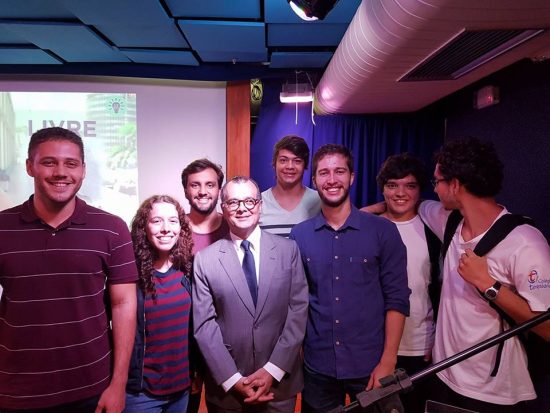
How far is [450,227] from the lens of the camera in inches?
73.9

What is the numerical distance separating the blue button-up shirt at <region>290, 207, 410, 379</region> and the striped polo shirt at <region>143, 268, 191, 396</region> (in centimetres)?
61

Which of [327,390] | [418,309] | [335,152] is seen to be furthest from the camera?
[418,309]

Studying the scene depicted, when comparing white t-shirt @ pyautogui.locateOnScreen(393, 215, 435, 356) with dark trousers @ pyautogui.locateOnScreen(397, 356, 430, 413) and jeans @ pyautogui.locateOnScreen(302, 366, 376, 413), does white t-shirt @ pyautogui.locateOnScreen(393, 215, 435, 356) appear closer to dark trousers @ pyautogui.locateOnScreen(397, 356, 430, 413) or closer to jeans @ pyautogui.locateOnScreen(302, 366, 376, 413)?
dark trousers @ pyautogui.locateOnScreen(397, 356, 430, 413)

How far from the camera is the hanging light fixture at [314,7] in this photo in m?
1.73

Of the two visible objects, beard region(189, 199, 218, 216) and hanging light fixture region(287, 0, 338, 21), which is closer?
hanging light fixture region(287, 0, 338, 21)

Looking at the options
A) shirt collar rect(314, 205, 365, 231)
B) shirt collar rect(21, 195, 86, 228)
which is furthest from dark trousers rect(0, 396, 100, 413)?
shirt collar rect(314, 205, 365, 231)

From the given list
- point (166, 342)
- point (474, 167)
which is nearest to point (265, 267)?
point (166, 342)

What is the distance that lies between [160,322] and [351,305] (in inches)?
35.5

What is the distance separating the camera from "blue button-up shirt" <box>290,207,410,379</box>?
1762 millimetres

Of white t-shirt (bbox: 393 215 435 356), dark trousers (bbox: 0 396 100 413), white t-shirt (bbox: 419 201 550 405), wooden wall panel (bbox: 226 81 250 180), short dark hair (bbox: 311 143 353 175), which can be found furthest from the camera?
wooden wall panel (bbox: 226 81 250 180)

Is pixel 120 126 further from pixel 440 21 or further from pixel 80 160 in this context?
pixel 440 21

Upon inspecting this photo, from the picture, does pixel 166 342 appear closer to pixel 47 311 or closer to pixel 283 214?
pixel 47 311

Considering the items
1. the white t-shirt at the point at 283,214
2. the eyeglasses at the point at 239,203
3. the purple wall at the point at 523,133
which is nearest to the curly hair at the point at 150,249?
the eyeglasses at the point at 239,203

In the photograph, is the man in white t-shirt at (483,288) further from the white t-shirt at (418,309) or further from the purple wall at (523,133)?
the purple wall at (523,133)
